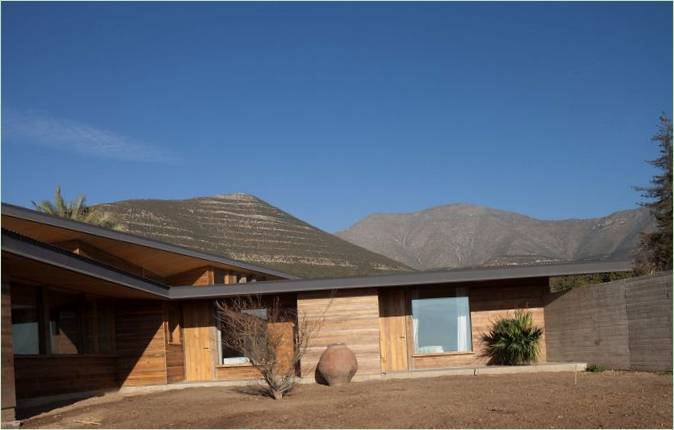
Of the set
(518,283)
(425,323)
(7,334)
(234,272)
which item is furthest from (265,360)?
(234,272)

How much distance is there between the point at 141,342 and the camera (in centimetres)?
1742

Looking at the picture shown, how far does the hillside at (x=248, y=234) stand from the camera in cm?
6214

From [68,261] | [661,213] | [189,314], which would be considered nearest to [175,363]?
[189,314]

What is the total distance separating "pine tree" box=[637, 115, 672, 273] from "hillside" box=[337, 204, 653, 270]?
1629 inches

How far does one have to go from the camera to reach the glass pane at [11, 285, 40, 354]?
13.7 metres

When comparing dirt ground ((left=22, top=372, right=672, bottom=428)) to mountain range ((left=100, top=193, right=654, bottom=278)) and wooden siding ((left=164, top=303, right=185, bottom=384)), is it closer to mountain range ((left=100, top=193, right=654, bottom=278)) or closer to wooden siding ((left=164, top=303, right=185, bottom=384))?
wooden siding ((left=164, top=303, right=185, bottom=384))

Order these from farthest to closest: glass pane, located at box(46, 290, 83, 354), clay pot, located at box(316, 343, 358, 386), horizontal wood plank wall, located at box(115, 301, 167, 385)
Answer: horizontal wood plank wall, located at box(115, 301, 167, 385) < clay pot, located at box(316, 343, 358, 386) < glass pane, located at box(46, 290, 83, 354)

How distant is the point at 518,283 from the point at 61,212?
19992 mm

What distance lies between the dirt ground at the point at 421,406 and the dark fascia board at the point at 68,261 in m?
2.13

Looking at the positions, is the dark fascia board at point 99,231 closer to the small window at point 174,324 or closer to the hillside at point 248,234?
the small window at point 174,324

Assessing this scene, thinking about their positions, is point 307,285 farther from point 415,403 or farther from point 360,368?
point 415,403

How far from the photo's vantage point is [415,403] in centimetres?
1123

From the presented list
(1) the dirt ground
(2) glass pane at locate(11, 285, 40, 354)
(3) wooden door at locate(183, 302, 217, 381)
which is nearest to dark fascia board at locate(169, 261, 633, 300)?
(3) wooden door at locate(183, 302, 217, 381)

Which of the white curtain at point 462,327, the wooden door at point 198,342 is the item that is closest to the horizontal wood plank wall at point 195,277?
the wooden door at point 198,342
